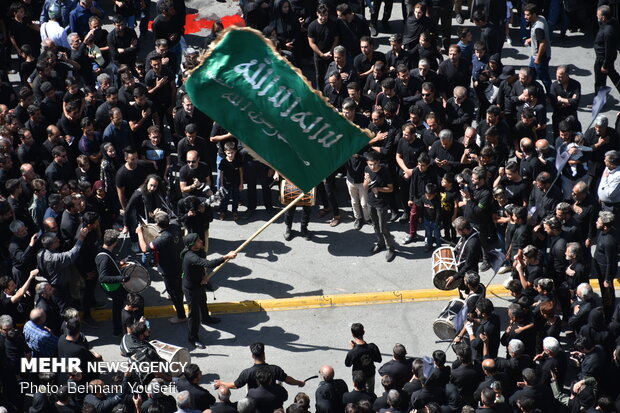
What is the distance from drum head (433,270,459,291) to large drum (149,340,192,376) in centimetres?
390

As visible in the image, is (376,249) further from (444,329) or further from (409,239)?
(444,329)

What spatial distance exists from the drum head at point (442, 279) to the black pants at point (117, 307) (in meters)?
4.61

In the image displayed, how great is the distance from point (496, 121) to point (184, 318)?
6.00 meters

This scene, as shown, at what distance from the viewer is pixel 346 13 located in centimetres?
2184

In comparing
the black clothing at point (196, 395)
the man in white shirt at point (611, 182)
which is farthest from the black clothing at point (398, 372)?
the man in white shirt at point (611, 182)

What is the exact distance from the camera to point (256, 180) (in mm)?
19844

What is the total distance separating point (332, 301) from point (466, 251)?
2.29 m

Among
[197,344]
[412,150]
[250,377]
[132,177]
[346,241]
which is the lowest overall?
[197,344]

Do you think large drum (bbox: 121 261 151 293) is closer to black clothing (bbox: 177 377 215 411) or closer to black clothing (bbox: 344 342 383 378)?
black clothing (bbox: 177 377 215 411)

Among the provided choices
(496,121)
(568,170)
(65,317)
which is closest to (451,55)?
(496,121)

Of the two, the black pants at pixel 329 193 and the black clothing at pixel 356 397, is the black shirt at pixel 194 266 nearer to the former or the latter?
the black clothing at pixel 356 397

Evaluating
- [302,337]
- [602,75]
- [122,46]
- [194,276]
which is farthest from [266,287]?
[602,75]

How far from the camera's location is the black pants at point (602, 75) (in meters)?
21.6

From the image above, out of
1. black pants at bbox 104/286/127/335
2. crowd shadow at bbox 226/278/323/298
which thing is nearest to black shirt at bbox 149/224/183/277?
black pants at bbox 104/286/127/335
